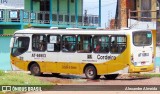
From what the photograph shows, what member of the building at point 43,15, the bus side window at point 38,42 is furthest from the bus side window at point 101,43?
the building at point 43,15

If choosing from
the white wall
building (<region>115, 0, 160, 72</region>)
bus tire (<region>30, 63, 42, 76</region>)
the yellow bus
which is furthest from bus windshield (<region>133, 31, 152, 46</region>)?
the white wall

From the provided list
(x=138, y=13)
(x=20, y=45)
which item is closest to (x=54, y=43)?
(x=20, y=45)

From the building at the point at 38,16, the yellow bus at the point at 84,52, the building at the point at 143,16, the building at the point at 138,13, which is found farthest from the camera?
the building at the point at 38,16

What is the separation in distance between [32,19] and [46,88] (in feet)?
67.1

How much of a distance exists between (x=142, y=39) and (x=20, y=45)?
7258mm

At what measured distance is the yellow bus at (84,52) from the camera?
2370 cm

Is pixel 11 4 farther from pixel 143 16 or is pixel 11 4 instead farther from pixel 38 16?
pixel 143 16

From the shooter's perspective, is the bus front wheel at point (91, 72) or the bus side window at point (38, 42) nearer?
the bus front wheel at point (91, 72)

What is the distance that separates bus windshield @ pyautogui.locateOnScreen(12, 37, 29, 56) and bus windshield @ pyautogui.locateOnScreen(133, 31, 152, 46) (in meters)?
6.47

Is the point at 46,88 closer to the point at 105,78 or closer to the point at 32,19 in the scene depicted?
the point at 105,78

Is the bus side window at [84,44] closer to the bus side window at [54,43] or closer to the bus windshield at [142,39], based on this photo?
the bus side window at [54,43]

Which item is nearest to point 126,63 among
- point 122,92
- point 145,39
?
point 145,39

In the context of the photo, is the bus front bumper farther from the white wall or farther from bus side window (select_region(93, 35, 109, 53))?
the white wall

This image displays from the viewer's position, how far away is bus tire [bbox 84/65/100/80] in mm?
24547
